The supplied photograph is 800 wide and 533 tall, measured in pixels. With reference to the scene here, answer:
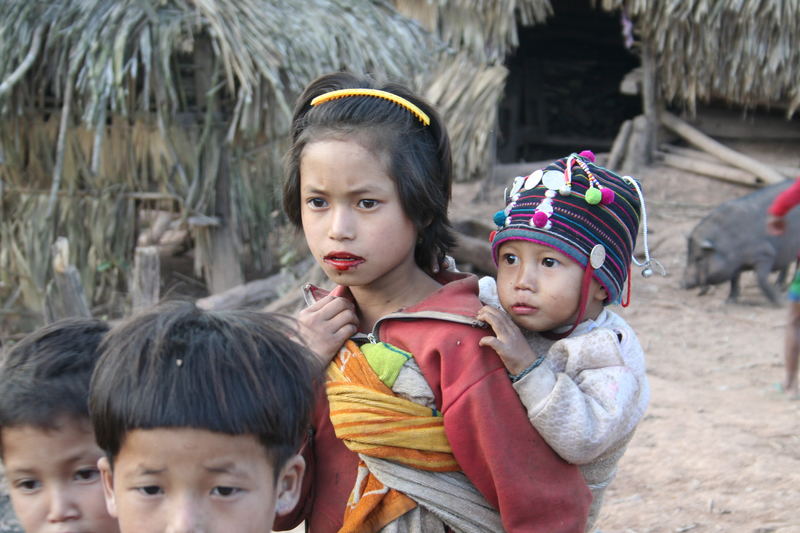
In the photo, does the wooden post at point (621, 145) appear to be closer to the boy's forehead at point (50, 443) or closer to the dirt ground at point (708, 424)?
the dirt ground at point (708, 424)

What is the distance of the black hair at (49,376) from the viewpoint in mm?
1626

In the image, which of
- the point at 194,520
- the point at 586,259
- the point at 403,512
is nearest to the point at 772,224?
the point at 586,259

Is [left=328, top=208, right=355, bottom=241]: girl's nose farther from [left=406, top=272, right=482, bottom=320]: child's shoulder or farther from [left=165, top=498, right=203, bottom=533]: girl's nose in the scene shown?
[left=165, top=498, right=203, bottom=533]: girl's nose

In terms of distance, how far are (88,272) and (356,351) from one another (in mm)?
6641

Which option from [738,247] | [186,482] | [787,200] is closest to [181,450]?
[186,482]

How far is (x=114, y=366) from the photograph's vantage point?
1465mm

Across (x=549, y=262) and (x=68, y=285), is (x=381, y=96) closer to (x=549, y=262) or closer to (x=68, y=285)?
(x=549, y=262)

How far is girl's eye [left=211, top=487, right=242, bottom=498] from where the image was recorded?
143 centimetres

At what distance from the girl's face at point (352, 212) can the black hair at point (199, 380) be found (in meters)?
0.29

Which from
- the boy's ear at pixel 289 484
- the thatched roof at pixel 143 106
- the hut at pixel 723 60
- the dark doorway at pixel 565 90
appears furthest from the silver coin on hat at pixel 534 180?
the dark doorway at pixel 565 90

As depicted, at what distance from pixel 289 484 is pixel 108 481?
0.34 m

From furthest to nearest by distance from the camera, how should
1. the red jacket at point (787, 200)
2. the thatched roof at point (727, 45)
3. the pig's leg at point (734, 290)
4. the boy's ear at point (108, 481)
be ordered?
the thatched roof at point (727, 45) < the pig's leg at point (734, 290) < the red jacket at point (787, 200) < the boy's ear at point (108, 481)

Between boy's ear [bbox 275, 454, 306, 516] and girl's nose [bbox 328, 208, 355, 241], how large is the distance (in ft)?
1.51

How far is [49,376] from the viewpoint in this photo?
167cm
